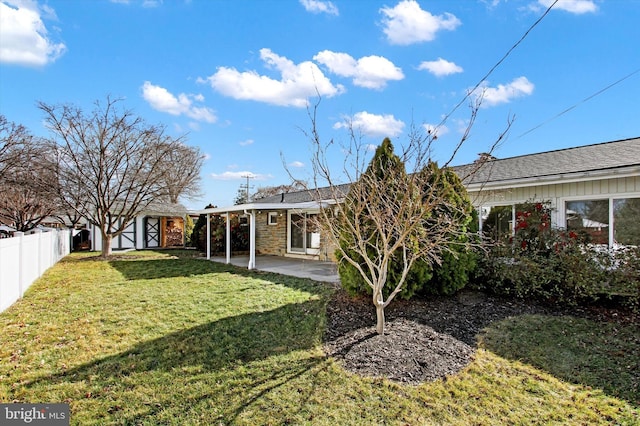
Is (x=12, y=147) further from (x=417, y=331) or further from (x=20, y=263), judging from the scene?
(x=417, y=331)

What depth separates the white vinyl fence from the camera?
20.4 ft

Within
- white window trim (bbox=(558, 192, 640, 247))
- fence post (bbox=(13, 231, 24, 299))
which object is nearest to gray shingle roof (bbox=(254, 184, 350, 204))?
white window trim (bbox=(558, 192, 640, 247))

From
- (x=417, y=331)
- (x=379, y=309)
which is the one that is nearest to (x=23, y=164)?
(x=379, y=309)

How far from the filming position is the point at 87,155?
14.3 m

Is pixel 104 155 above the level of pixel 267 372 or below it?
above

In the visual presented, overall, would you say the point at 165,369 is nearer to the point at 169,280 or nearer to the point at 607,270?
the point at 169,280

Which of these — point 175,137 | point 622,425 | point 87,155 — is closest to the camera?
point 622,425

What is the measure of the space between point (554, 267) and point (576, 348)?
7.55ft

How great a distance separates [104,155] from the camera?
560 inches

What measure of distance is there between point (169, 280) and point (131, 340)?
15.5 feet

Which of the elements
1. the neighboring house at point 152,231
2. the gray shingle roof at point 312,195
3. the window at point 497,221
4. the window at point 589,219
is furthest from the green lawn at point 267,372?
the neighboring house at point 152,231

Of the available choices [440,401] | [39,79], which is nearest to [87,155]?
[39,79]

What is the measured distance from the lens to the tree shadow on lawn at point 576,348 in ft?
12.7

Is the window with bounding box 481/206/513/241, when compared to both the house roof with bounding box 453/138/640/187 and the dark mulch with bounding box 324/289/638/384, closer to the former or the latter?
the house roof with bounding box 453/138/640/187
